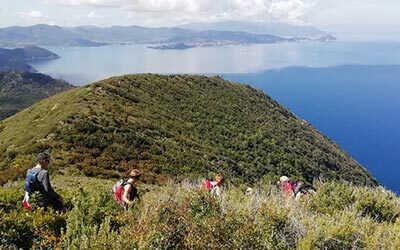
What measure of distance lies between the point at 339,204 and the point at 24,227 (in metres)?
7.52

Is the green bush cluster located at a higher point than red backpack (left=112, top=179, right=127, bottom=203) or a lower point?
lower

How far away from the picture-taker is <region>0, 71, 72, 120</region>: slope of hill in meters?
150

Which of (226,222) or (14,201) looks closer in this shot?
(226,222)

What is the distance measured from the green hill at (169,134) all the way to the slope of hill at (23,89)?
3319 inches

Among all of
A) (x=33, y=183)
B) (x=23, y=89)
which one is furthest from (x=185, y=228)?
(x=23, y=89)

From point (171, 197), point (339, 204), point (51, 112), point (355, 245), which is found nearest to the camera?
point (355, 245)

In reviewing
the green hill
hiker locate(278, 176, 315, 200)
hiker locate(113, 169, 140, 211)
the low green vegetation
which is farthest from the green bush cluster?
the green hill

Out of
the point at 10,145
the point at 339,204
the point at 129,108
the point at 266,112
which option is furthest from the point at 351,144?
the point at 339,204

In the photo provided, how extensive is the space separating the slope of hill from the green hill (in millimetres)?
84314

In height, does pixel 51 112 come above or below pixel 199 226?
below

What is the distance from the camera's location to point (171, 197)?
29.9 ft

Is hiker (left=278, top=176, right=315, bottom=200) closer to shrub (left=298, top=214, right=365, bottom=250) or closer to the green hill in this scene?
shrub (left=298, top=214, right=365, bottom=250)

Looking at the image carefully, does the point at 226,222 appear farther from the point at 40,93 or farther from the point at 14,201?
the point at 40,93

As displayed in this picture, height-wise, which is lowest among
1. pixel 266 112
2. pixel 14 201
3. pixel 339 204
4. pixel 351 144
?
pixel 351 144
